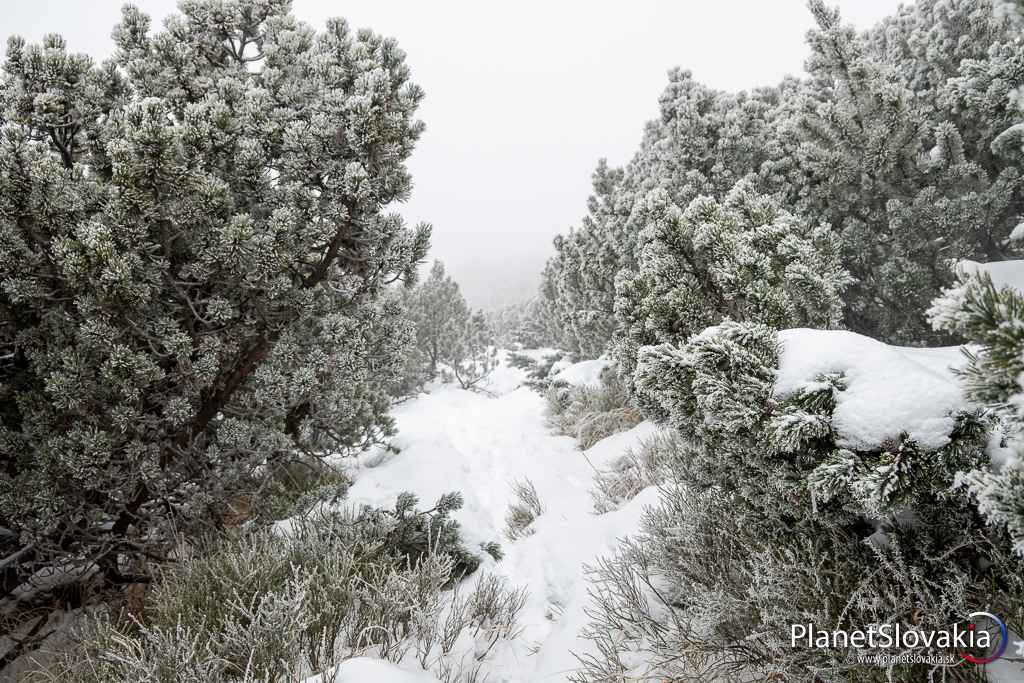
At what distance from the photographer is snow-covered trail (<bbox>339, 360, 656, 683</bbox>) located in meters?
3.05

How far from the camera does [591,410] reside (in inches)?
330

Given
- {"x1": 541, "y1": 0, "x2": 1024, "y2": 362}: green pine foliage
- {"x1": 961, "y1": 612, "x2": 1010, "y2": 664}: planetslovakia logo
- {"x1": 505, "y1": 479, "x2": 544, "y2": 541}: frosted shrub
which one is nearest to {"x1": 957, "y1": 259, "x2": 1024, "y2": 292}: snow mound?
{"x1": 541, "y1": 0, "x2": 1024, "y2": 362}: green pine foliage

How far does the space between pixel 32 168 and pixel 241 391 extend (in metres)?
1.87

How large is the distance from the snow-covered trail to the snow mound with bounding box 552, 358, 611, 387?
112 centimetres

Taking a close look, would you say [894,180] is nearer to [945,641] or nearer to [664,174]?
[664,174]

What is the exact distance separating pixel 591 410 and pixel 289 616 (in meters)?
6.57

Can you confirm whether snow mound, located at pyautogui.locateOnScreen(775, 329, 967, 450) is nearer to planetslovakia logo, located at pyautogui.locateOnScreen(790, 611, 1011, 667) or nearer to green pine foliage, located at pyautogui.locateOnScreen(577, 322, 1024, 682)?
green pine foliage, located at pyautogui.locateOnScreen(577, 322, 1024, 682)

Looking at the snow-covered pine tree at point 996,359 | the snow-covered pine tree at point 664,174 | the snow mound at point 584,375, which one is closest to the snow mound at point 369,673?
the snow-covered pine tree at point 996,359

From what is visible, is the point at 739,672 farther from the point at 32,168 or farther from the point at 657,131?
the point at 657,131

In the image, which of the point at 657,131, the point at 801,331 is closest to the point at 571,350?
the point at 657,131

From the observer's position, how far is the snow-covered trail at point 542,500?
10.0 ft

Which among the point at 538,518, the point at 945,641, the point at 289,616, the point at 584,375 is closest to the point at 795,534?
the point at 945,641

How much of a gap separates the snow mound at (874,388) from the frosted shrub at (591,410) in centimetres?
464

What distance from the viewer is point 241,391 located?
12.4 ft
